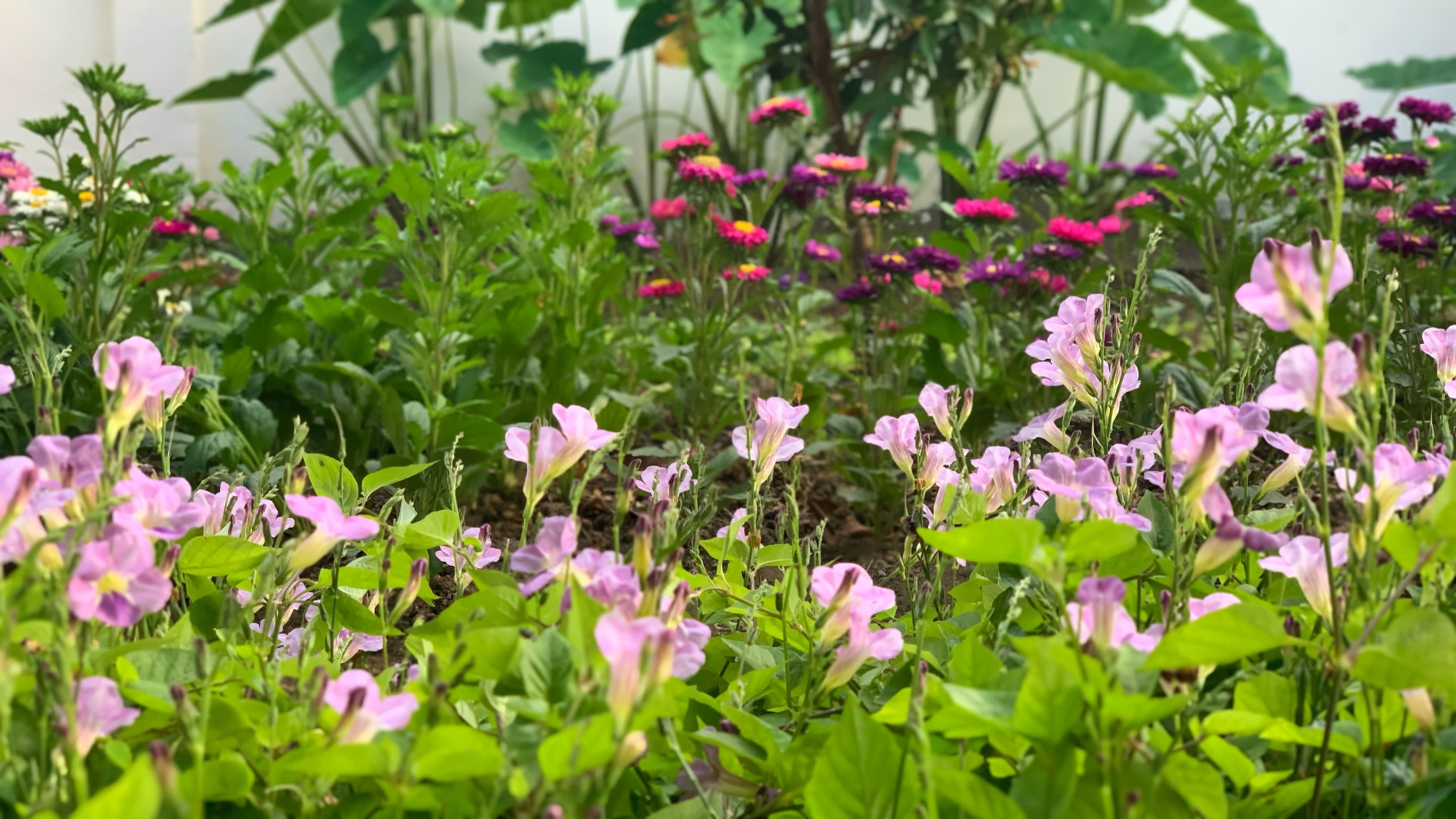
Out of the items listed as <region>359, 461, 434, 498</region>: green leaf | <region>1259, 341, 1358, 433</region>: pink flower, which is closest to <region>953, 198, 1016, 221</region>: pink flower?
<region>359, 461, 434, 498</region>: green leaf

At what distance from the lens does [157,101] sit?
166 centimetres

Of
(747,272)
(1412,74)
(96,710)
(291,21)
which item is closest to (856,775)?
(96,710)

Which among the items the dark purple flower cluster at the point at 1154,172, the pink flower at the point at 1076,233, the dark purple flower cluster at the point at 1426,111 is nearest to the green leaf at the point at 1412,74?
the dark purple flower cluster at the point at 1426,111

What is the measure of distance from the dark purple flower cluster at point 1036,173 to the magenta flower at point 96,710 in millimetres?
1899

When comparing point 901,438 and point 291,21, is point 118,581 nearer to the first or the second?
point 901,438

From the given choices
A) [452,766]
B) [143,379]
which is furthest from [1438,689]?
[143,379]

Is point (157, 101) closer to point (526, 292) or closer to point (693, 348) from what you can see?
point (526, 292)

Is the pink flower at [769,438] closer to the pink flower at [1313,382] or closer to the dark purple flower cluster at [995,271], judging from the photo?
the pink flower at [1313,382]

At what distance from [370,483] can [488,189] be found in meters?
1.45

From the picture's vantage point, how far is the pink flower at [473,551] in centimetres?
73

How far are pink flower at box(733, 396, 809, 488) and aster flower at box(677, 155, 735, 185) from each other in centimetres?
129

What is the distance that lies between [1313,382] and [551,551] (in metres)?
0.35

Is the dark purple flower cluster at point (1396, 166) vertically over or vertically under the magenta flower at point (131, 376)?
over

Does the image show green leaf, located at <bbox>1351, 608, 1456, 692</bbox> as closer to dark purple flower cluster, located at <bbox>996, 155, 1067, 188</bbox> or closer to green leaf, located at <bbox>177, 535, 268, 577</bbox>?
green leaf, located at <bbox>177, 535, 268, 577</bbox>
